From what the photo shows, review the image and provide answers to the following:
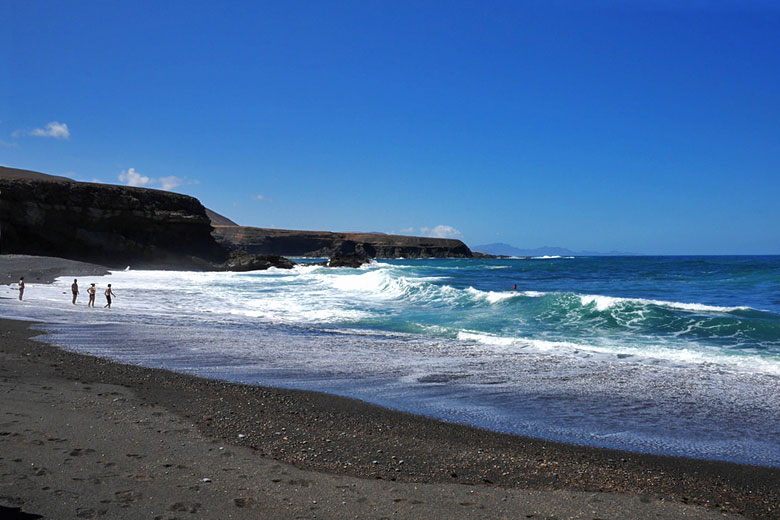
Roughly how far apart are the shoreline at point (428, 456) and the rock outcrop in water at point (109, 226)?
48.2 meters

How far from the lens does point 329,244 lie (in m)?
133

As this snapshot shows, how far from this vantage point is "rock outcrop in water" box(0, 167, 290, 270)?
4647cm

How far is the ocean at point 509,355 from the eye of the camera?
6.30m

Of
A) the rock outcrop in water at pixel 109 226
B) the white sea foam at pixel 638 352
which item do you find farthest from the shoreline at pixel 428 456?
the rock outcrop in water at pixel 109 226

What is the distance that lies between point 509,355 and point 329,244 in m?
124

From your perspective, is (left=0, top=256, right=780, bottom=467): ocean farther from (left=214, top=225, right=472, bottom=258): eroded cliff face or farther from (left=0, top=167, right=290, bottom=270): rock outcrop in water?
(left=214, top=225, right=472, bottom=258): eroded cliff face

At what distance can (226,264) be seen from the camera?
186ft

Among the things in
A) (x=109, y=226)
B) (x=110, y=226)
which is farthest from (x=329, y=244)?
(x=109, y=226)

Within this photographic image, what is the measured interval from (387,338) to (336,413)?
656 cm

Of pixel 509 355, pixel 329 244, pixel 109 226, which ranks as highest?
pixel 329 244

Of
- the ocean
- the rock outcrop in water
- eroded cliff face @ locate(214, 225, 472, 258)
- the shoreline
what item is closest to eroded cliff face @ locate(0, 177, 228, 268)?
the rock outcrop in water

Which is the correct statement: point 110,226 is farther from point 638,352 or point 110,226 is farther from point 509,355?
point 638,352

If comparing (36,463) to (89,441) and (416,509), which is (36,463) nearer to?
(89,441)

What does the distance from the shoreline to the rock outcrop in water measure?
4816 cm
